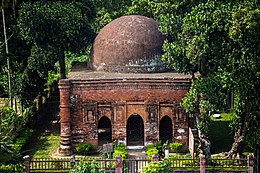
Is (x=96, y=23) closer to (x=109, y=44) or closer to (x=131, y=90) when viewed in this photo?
(x=109, y=44)

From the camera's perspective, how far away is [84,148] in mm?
24422

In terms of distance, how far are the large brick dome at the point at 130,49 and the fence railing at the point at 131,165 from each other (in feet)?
18.8

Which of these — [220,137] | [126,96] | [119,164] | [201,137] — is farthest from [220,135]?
[119,164]

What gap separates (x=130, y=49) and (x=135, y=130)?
4363 mm

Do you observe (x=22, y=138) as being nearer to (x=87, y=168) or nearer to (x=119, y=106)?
(x=119, y=106)

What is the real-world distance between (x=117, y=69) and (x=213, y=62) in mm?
5858

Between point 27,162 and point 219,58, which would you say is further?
point 219,58

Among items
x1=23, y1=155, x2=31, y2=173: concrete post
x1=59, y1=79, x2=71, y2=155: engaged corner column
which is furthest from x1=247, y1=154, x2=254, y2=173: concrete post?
x1=23, y1=155, x2=31, y2=173: concrete post

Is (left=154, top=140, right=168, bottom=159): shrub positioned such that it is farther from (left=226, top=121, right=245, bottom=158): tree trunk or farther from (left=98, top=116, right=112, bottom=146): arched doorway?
(left=226, top=121, right=245, bottom=158): tree trunk

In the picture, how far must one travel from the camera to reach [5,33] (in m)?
27.9

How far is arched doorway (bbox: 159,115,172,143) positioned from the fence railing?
3.44 meters

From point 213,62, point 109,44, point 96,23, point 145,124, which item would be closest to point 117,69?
point 109,44

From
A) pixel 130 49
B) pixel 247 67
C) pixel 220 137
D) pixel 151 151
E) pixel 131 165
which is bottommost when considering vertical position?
pixel 131 165

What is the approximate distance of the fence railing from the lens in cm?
2103
